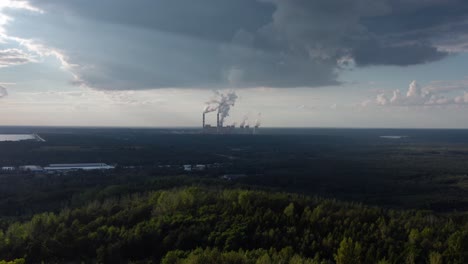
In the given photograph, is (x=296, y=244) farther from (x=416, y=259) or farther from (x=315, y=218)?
(x=416, y=259)

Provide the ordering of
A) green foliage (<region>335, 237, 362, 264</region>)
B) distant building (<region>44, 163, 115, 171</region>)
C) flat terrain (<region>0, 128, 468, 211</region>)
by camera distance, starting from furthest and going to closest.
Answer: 1. distant building (<region>44, 163, 115, 171</region>)
2. flat terrain (<region>0, 128, 468, 211</region>)
3. green foliage (<region>335, 237, 362, 264</region>)

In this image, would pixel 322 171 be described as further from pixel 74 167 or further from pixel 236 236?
pixel 236 236

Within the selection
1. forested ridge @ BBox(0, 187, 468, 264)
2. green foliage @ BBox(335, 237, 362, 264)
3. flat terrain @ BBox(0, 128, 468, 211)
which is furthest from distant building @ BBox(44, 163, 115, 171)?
green foliage @ BBox(335, 237, 362, 264)

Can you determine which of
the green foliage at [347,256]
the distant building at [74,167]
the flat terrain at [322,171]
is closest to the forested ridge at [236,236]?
the green foliage at [347,256]

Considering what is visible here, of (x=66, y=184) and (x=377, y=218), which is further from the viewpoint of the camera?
(x=66, y=184)

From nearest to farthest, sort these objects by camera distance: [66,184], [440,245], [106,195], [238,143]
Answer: [440,245] → [106,195] → [66,184] → [238,143]

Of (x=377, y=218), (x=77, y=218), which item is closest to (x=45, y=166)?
(x=77, y=218)

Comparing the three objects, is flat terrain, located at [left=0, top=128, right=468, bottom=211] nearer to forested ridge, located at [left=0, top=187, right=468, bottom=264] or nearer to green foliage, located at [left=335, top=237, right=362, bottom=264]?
forested ridge, located at [left=0, top=187, right=468, bottom=264]

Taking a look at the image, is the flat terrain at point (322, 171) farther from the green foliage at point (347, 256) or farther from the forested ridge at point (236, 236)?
→ the green foliage at point (347, 256)
